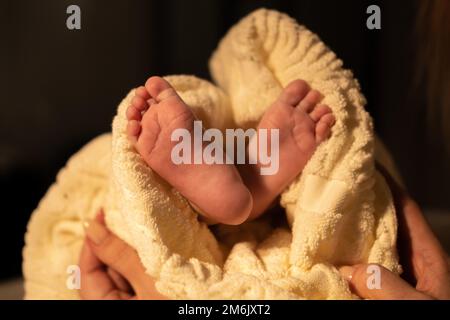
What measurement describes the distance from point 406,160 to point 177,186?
22.7 inches

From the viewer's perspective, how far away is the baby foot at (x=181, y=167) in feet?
2.06

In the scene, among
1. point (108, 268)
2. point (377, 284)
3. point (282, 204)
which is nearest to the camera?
point (377, 284)

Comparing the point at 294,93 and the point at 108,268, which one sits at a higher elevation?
the point at 294,93

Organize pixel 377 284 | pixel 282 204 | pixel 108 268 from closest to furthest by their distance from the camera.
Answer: pixel 377 284 < pixel 282 204 < pixel 108 268

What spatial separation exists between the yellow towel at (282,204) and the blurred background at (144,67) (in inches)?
4.4

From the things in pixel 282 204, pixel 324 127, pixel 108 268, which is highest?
pixel 324 127

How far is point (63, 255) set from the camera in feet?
2.97

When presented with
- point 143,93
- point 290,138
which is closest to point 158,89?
point 143,93

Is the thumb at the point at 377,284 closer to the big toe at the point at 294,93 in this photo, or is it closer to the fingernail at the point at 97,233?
the big toe at the point at 294,93

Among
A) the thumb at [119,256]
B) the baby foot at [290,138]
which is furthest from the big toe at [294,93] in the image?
the thumb at [119,256]

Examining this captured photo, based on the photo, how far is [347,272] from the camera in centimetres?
67

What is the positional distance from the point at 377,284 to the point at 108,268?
0.41 meters

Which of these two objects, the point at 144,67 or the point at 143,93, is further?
the point at 144,67

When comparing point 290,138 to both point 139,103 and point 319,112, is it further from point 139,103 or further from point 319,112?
point 139,103
